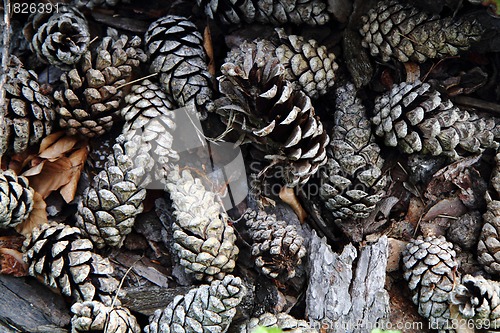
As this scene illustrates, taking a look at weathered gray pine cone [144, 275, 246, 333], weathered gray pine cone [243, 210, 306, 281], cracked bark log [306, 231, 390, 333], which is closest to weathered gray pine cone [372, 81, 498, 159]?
cracked bark log [306, 231, 390, 333]

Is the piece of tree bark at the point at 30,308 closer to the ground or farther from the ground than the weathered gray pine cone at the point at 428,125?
closer to the ground

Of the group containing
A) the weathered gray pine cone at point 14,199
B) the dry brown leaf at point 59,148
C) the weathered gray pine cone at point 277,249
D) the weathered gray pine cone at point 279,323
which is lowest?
the weathered gray pine cone at point 279,323

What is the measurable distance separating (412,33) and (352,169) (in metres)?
0.46

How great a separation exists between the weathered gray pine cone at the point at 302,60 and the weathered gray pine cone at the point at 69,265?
751mm

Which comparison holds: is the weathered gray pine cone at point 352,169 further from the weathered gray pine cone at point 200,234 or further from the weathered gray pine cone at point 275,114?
the weathered gray pine cone at point 200,234

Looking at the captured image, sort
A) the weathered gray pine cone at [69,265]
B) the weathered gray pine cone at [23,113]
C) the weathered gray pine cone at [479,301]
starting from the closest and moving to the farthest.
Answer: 1. the weathered gray pine cone at [479,301]
2. the weathered gray pine cone at [69,265]
3. the weathered gray pine cone at [23,113]

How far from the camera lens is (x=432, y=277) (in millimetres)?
1729

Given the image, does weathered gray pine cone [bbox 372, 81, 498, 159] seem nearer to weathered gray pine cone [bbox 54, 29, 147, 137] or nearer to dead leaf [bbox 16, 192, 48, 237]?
weathered gray pine cone [bbox 54, 29, 147, 137]

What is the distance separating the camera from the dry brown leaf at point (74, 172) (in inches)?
74.4

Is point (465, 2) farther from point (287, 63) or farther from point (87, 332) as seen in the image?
point (87, 332)

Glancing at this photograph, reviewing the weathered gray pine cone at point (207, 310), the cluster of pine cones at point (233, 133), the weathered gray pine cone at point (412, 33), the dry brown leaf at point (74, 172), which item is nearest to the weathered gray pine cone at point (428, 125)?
the cluster of pine cones at point (233, 133)

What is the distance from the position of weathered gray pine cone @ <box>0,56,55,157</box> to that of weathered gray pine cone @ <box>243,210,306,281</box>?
766 mm

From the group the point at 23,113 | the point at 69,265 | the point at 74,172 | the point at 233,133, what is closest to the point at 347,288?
the point at 233,133

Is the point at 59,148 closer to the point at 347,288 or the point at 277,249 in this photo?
the point at 277,249
